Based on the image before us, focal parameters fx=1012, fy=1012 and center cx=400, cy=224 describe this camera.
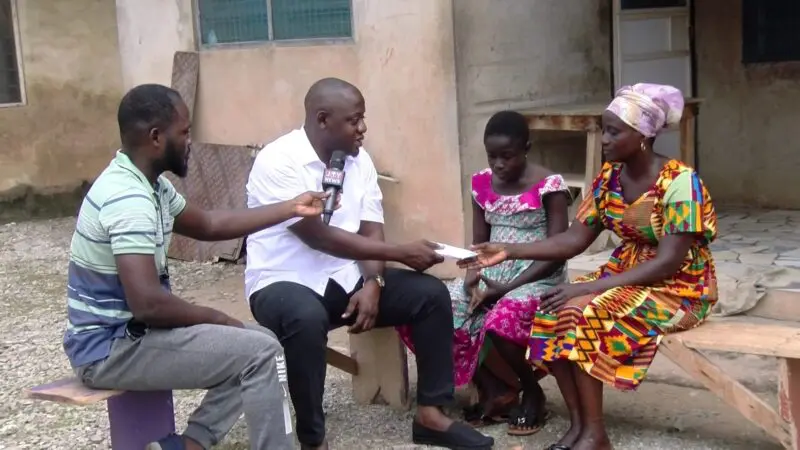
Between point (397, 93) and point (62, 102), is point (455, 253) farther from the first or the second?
point (62, 102)

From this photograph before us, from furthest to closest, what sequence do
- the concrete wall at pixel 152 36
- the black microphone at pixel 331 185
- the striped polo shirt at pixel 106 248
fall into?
the concrete wall at pixel 152 36 < the black microphone at pixel 331 185 < the striped polo shirt at pixel 106 248

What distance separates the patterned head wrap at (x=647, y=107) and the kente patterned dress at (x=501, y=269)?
0.56m

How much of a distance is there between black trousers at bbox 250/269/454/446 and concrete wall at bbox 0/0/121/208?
Result: 6.69m

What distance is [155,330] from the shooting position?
3.36 m

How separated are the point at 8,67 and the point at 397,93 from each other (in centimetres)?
498

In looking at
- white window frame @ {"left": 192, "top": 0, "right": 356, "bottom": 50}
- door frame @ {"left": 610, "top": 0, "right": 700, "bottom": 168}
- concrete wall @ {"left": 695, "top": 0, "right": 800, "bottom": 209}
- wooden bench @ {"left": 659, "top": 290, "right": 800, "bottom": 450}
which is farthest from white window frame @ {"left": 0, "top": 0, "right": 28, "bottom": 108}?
wooden bench @ {"left": 659, "top": 290, "right": 800, "bottom": 450}

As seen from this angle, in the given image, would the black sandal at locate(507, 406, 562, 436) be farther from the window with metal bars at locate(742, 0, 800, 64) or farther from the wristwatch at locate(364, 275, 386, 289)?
the window with metal bars at locate(742, 0, 800, 64)

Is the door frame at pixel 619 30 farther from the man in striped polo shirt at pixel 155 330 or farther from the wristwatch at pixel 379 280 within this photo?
the man in striped polo shirt at pixel 155 330

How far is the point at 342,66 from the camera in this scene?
710 centimetres

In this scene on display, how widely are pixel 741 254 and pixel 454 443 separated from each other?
2869mm

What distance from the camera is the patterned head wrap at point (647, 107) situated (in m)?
3.76

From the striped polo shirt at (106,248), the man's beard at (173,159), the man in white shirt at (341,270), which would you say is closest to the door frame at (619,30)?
the man in white shirt at (341,270)

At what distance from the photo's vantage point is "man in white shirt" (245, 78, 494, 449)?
3.93m

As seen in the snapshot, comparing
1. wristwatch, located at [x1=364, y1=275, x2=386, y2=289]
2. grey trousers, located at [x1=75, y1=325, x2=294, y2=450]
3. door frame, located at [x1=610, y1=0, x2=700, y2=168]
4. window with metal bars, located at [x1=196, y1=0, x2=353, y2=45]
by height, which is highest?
window with metal bars, located at [x1=196, y1=0, x2=353, y2=45]
